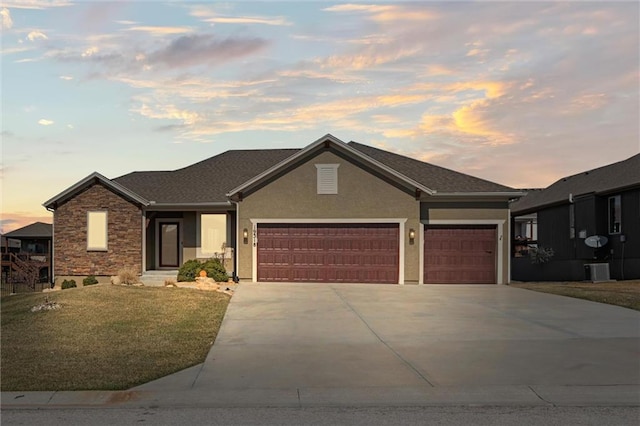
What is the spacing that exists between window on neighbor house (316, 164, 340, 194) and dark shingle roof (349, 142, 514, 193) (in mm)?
3289

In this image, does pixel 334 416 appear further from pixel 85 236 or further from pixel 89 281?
pixel 85 236

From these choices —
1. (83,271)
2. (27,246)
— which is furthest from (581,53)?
(27,246)

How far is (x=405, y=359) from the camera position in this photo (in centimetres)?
898

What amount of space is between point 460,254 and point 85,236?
1555 centimetres

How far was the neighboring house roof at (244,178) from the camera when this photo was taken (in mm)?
21328

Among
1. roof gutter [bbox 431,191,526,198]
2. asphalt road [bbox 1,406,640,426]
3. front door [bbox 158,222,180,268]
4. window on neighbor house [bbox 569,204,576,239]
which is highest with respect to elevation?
roof gutter [bbox 431,191,526,198]

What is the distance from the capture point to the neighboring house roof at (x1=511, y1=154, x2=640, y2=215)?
1006 inches

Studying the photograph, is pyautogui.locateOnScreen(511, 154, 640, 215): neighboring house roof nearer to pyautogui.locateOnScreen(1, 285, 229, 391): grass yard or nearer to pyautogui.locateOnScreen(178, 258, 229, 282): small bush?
pyautogui.locateOnScreen(178, 258, 229, 282): small bush

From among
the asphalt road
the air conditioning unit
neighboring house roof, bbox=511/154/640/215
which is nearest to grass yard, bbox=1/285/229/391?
the asphalt road

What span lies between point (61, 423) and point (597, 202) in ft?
87.9

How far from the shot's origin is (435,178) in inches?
907

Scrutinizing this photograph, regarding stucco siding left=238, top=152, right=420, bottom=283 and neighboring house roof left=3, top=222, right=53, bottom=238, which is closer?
stucco siding left=238, top=152, right=420, bottom=283

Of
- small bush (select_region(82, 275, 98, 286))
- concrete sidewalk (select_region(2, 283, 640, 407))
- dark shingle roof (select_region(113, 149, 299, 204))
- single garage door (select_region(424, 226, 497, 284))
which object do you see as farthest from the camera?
dark shingle roof (select_region(113, 149, 299, 204))

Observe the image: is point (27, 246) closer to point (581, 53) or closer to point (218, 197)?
point (218, 197)
